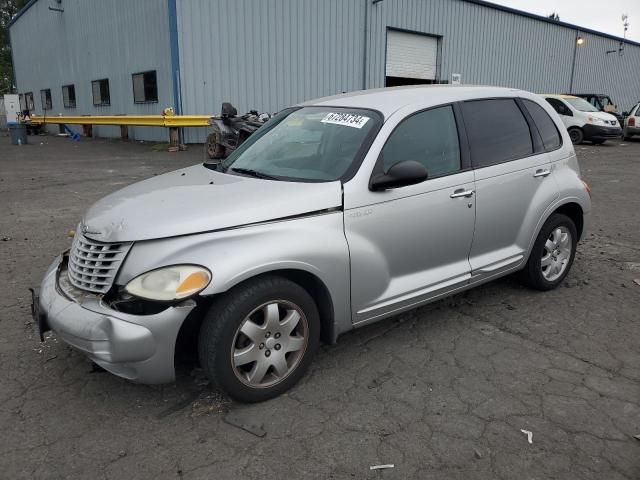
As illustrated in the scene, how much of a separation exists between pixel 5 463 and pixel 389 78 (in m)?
21.7

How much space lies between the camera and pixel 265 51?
17641 mm

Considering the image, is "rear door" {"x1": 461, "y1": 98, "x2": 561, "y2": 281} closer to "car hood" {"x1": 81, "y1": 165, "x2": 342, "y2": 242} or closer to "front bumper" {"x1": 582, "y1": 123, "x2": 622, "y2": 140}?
"car hood" {"x1": 81, "y1": 165, "x2": 342, "y2": 242}

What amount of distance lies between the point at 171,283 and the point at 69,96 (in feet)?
88.7

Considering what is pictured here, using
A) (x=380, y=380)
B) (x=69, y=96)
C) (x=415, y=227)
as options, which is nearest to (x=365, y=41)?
(x=69, y=96)

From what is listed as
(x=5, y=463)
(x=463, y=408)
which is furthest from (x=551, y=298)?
(x=5, y=463)

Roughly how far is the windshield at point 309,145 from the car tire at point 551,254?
1887 millimetres

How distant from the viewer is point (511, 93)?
429cm

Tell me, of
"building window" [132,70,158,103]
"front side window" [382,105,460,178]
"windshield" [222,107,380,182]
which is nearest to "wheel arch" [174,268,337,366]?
Result: "windshield" [222,107,380,182]

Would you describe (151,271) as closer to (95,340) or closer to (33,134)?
(95,340)

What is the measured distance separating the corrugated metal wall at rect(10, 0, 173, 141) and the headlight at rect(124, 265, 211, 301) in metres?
15.8

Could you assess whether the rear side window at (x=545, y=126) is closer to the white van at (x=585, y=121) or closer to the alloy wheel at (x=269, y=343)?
the alloy wheel at (x=269, y=343)

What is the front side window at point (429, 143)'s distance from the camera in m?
3.42

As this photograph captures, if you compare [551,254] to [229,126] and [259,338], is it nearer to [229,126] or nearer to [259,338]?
[259,338]

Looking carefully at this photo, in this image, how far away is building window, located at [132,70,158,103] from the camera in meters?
18.2
